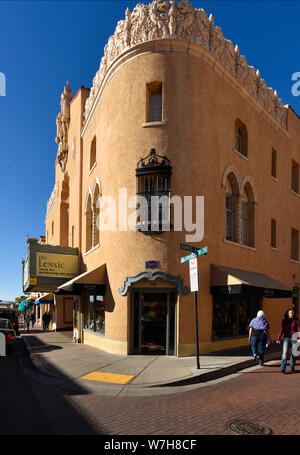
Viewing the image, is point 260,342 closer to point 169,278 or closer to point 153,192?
point 169,278

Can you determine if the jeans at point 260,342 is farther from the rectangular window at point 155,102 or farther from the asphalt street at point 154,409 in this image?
the rectangular window at point 155,102

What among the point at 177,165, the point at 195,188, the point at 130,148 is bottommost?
the point at 195,188

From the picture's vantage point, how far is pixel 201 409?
657 centimetres

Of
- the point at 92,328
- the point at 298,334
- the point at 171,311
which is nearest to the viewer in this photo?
the point at 298,334

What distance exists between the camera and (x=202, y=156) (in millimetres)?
12852

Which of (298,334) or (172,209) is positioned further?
(172,209)

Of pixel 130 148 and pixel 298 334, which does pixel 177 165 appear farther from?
pixel 298 334

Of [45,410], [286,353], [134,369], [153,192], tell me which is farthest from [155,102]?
[45,410]

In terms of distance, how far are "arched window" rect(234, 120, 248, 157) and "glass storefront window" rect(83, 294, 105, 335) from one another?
30.7 feet

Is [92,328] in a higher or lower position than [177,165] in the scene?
lower

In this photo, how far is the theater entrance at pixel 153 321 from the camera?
1185cm

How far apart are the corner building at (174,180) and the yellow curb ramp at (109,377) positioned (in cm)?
276

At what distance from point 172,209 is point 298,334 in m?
5.65
